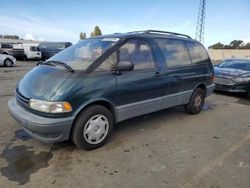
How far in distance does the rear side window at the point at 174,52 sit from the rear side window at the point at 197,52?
7.3 inches

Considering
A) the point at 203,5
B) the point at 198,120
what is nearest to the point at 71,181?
the point at 198,120

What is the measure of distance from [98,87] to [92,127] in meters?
0.64

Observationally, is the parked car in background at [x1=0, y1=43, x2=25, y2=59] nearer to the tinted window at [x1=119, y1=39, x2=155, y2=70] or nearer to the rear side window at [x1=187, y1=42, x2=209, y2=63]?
the rear side window at [x1=187, y1=42, x2=209, y2=63]

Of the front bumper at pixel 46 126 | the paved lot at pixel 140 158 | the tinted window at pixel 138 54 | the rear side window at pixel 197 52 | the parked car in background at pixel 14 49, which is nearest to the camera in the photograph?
the paved lot at pixel 140 158

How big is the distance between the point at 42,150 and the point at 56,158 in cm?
36

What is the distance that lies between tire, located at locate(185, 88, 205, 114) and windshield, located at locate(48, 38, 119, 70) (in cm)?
256

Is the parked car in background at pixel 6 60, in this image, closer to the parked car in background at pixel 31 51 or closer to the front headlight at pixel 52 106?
the parked car in background at pixel 31 51

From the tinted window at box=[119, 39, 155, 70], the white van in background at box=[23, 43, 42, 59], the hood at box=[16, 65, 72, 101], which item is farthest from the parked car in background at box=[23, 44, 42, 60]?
the tinted window at box=[119, 39, 155, 70]

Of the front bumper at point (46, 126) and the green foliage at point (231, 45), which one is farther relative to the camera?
the green foliage at point (231, 45)

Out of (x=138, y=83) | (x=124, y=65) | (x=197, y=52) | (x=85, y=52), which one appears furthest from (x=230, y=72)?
(x=85, y=52)

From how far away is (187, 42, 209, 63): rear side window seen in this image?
17.0ft

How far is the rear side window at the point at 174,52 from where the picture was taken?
4434 mm

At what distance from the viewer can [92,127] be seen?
11.3 ft

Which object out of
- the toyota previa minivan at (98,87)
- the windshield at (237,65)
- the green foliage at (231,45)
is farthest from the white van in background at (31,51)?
the green foliage at (231,45)
